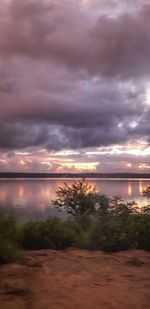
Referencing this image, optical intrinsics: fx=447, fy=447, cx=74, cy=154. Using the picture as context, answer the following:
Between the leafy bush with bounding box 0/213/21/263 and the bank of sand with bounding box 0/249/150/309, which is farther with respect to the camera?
the leafy bush with bounding box 0/213/21/263

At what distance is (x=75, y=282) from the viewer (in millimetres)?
7871

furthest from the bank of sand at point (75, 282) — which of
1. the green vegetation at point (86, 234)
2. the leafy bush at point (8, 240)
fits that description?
the green vegetation at point (86, 234)

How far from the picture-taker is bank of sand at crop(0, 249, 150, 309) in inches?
265

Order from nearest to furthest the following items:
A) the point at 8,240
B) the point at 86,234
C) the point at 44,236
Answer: the point at 8,240 < the point at 44,236 < the point at 86,234

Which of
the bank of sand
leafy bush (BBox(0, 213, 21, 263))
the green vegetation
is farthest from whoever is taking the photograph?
the green vegetation

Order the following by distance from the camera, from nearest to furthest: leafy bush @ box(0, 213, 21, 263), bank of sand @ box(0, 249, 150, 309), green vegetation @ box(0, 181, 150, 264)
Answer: bank of sand @ box(0, 249, 150, 309) → leafy bush @ box(0, 213, 21, 263) → green vegetation @ box(0, 181, 150, 264)

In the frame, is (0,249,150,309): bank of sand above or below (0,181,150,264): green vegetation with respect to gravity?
below

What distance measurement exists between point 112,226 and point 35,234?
2221 millimetres

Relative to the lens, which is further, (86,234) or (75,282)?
(86,234)

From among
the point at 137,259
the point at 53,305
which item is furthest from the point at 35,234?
the point at 53,305

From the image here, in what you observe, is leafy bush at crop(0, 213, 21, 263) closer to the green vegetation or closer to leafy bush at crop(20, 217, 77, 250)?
the green vegetation

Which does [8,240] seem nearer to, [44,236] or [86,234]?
[44,236]

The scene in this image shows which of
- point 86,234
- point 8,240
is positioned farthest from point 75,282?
point 86,234

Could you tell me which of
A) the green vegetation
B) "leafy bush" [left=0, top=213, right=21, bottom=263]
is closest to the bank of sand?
"leafy bush" [left=0, top=213, right=21, bottom=263]
